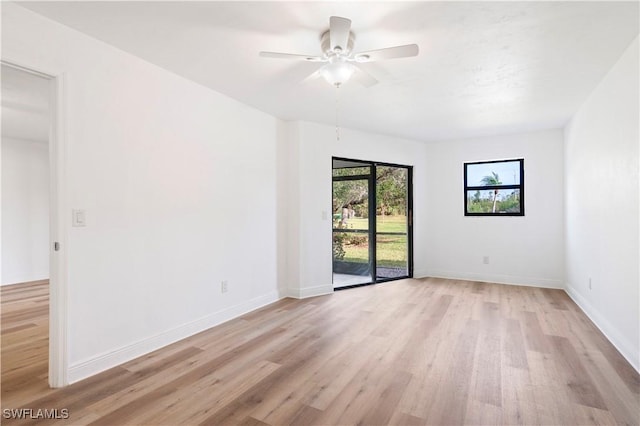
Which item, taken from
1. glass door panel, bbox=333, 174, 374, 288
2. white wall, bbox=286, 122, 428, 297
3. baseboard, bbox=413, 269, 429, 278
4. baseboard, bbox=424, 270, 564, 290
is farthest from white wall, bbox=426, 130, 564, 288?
white wall, bbox=286, 122, 428, 297

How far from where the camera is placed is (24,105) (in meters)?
4.10

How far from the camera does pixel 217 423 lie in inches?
75.1

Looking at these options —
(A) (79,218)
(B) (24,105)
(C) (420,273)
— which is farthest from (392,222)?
(B) (24,105)

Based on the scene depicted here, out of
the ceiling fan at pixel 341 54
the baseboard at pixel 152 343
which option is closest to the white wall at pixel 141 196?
the baseboard at pixel 152 343

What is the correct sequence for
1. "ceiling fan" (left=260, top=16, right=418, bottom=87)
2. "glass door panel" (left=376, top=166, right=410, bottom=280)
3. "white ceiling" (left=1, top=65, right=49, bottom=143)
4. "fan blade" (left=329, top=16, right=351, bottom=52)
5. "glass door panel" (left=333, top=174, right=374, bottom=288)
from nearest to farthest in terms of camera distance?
"fan blade" (left=329, top=16, right=351, bottom=52) < "ceiling fan" (left=260, top=16, right=418, bottom=87) < "white ceiling" (left=1, top=65, right=49, bottom=143) < "glass door panel" (left=333, top=174, right=374, bottom=288) < "glass door panel" (left=376, top=166, right=410, bottom=280)

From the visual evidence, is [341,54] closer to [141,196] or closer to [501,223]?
[141,196]

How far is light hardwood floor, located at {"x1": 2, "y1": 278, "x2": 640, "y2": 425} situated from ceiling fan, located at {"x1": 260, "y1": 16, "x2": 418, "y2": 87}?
223cm

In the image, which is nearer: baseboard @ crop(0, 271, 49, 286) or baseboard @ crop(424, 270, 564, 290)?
baseboard @ crop(424, 270, 564, 290)

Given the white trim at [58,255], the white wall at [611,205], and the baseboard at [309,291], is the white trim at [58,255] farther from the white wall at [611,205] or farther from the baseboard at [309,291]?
the white wall at [611,205]

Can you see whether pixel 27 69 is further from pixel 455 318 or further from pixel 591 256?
pixel 591 256

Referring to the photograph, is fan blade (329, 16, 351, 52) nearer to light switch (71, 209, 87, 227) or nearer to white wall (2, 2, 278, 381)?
white wall (2, 2, 278, 381)

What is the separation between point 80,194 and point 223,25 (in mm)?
1569

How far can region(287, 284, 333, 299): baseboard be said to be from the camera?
4699 millimetres

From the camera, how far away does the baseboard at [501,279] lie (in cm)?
531
